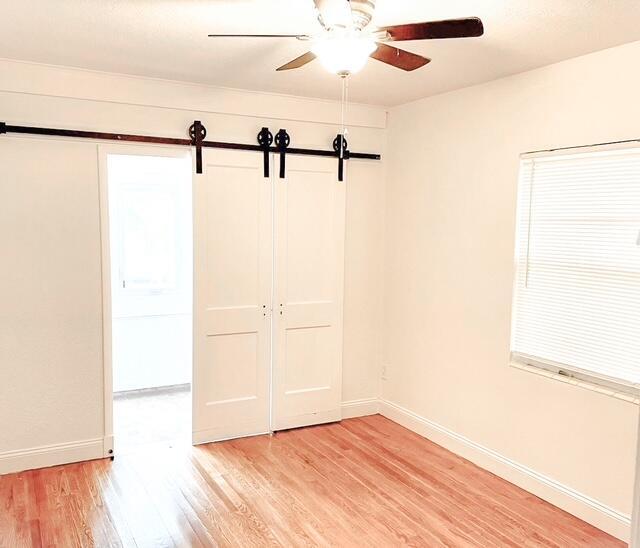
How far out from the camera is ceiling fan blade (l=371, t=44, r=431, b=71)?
7.36 ft

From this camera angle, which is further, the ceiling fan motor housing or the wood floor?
the wood floor

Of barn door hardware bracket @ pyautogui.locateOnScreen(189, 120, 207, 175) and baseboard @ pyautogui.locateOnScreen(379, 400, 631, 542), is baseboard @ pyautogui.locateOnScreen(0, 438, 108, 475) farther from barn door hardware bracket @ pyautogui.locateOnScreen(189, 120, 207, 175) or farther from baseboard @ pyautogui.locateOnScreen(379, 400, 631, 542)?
baseboard @ pyautogui.locateOnScreen(379, 400, 631, 542)

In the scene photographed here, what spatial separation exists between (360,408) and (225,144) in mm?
2394

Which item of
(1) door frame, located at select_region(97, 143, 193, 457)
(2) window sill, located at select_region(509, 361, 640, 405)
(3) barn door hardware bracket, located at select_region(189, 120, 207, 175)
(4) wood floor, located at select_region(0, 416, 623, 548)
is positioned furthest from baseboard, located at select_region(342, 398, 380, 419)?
(3) barn door hardware bracket, located at select_region(189, 120, 207, 175)

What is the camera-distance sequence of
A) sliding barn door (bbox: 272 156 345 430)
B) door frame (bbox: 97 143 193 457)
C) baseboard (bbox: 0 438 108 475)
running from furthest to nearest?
sliding barn door (bbox: 272 156 345 430) → door frame (bbox: 97 143 193 457) → baseboard (bbox: 0 438 108 475)

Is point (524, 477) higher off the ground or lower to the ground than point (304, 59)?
lower

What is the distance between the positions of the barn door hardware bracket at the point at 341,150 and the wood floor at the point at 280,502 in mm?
2085

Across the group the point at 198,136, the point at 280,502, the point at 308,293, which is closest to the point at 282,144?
the point at 198,136

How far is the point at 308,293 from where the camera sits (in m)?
4.36

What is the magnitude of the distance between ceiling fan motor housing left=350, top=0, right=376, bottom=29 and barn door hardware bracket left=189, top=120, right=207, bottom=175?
1935 millimetres

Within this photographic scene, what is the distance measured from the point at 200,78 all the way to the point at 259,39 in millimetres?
999

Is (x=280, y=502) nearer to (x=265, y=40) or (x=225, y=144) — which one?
(x=225, y=144)

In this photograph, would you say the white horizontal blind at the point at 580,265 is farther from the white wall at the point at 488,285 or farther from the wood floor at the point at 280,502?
the wood floor at the point at 280,502

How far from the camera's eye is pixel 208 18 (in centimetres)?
251
